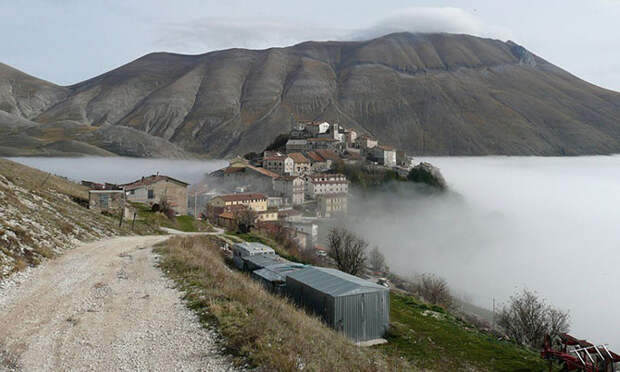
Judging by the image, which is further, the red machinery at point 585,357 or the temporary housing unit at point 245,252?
the temporary housing unit at point 245,252

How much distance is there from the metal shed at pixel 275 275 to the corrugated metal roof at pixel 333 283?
3.33 ft

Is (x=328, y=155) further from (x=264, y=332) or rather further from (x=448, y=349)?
(x=264, y=332)

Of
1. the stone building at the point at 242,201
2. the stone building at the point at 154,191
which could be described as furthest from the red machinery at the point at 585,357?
the stone building at the point at 242,201

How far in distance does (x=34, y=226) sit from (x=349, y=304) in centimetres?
1334

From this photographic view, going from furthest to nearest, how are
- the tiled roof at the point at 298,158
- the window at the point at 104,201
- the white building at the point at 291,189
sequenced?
the tiled roof at the point at 298,158 < the white building at the point at 291,189 < the window at the point at 104,201

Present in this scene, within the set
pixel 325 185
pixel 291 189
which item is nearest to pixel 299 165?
pixel 325 185

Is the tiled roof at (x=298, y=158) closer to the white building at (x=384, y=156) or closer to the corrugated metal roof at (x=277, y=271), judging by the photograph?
the white building at (x=384, y=156)

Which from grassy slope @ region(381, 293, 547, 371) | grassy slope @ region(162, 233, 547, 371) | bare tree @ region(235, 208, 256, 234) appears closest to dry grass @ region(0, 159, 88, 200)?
grassy slope @ region(162, 233, 547, 371)

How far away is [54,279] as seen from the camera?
13.7 metres

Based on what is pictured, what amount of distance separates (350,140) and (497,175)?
257ft

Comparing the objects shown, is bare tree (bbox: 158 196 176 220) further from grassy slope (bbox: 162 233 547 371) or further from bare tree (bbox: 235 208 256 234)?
grassy slope (bbox: 162 233 547 371)

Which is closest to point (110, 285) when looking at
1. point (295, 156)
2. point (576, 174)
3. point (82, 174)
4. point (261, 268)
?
point (261, 268)

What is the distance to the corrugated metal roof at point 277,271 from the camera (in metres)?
21.7

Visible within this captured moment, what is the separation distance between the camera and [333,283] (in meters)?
18.2
